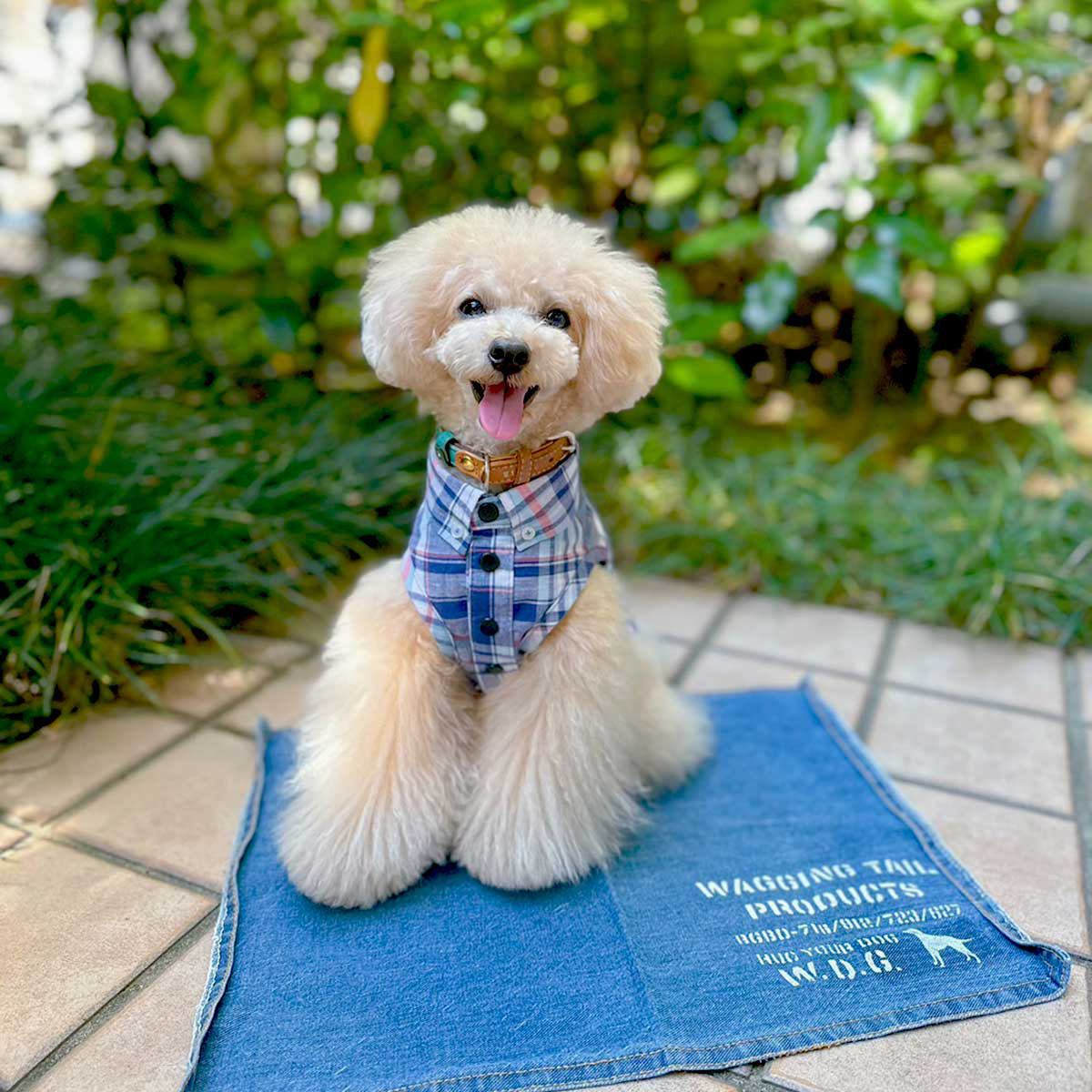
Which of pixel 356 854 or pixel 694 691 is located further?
pixel 694 691

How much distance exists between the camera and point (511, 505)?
134 cm

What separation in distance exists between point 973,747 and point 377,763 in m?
1.25

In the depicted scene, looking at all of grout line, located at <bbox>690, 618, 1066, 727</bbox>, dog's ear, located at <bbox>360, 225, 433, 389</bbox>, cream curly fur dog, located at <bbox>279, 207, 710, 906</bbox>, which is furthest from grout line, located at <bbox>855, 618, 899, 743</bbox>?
dog's ear, located at <bbox>360, 225, 433, 389</bbox>

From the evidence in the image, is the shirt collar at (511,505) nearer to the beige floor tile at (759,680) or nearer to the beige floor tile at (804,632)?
the beige floor tile at (759,680)

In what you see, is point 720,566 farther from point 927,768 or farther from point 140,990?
point 140,990

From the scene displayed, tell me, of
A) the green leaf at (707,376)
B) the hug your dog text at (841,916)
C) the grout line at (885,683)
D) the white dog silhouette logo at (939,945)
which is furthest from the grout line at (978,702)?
the green leaf at (707,376)

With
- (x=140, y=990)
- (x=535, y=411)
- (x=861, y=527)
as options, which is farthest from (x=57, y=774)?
(x=861, y=527)

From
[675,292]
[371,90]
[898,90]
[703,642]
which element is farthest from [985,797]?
[371,90]

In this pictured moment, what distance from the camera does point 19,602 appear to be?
6.17ft

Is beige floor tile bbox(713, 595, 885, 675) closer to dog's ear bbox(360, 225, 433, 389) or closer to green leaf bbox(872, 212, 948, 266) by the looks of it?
green leaf bbox(872, 212, 948, 266)

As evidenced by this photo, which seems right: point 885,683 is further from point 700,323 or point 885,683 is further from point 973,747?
point 700,323

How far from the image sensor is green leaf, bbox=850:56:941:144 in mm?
2195

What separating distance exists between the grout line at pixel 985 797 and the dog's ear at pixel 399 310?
4.00 ft

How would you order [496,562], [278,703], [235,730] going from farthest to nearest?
[278,703], [235,730], [496,562]
